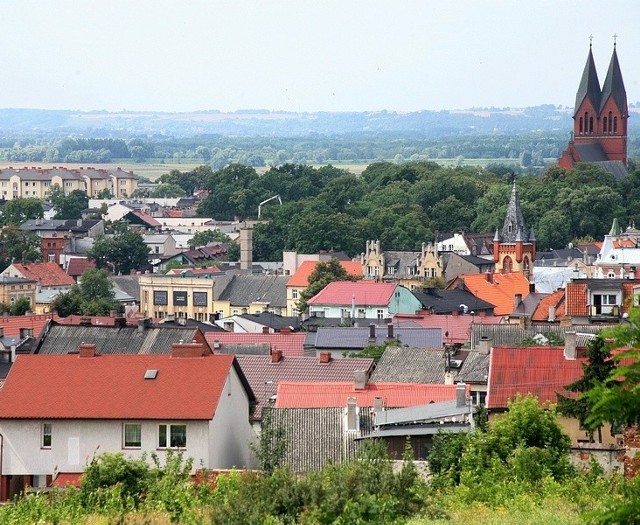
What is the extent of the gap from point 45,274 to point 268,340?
49.4 meters

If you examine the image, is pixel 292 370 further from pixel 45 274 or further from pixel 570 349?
pixel 45 274

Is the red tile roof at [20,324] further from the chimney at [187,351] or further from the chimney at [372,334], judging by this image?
the chimney at [187,351]

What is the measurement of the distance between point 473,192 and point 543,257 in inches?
1259

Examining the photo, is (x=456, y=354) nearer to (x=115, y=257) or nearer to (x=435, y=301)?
(x=435, y=301)

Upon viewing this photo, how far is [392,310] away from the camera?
7300cm

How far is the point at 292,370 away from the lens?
132 feet

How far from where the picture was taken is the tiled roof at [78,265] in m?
108

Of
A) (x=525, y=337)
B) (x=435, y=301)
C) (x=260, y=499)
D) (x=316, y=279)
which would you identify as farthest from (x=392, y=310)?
(x=260, y=499)

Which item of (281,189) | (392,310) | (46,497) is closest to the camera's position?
(46,497)

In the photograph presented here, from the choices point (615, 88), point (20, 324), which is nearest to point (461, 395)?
point (20, 324)

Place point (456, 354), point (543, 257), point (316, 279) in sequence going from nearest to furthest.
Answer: point (456, 354) → point (316, 279) → point (543, 257)

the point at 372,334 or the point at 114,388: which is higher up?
the point at 114,388

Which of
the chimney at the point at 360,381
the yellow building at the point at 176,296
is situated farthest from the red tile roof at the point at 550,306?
the yellow building at the point at 176,296

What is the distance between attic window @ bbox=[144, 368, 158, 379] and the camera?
3209 centimetres
